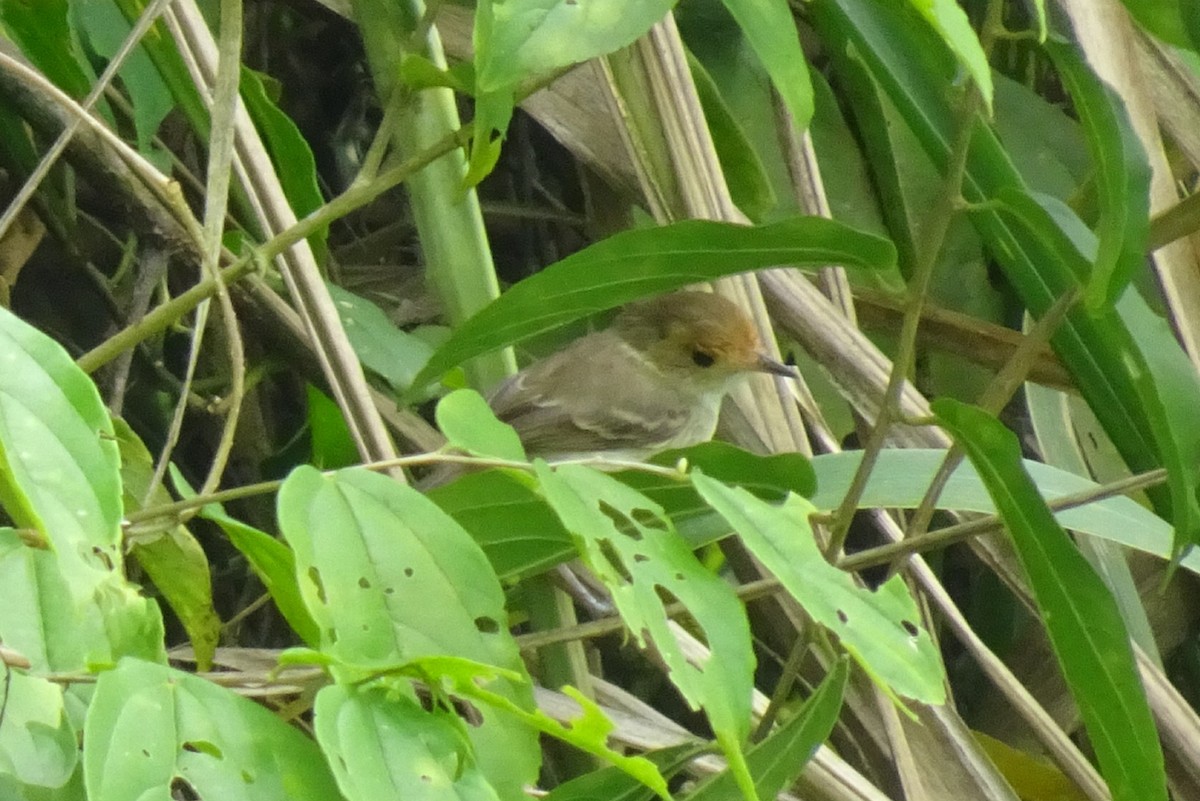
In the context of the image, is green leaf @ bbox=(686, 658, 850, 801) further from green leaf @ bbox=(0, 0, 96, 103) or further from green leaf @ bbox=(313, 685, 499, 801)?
green leaf @ bbox=(0, 0, 96, 103)

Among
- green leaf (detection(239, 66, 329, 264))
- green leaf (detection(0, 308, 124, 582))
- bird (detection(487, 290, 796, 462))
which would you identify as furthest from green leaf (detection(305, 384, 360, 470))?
green leaf (detection(0, 308, 124, 582))

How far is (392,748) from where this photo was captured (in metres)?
0.69

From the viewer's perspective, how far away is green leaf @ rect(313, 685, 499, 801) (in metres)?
0.66

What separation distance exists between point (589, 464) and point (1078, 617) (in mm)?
589

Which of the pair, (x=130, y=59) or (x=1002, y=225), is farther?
(x=130, y=59)

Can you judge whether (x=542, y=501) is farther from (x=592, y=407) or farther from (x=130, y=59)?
A: (x=592, y=407)

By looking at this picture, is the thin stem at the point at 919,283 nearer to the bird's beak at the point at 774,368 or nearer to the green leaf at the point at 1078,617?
the green leaf at the point at 1078,617

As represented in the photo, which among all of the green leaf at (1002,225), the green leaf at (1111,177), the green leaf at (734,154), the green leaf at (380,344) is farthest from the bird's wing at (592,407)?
the green leaf at (1111,177)

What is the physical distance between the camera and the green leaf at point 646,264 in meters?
1.32

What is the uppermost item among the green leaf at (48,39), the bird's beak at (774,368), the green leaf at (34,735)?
the green leaf at (48,39)

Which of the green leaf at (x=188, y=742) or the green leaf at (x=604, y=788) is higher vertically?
the green leaf at (x=188, y=742)

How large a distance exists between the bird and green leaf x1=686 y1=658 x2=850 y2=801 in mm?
1064

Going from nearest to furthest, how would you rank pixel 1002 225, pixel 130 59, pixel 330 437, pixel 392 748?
pixel 392 748
pixel 1002 225
pixel 130 59
pixel 330 437

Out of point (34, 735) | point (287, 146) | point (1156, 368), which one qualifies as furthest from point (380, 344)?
point (34, 735)
